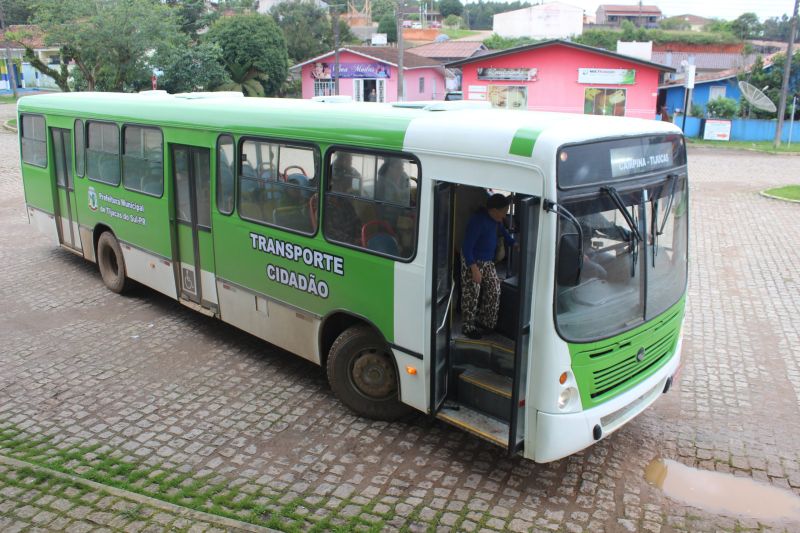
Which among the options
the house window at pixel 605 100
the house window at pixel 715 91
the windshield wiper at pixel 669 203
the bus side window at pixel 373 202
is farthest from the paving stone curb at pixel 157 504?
the house window at pixel 715 91

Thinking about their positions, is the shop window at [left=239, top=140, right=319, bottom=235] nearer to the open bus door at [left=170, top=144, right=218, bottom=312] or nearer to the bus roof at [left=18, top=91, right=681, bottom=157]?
the bus roof at [left=18, top=91, right=681, bottom=157]

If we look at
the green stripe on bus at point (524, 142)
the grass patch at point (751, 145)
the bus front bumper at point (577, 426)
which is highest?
the green stripe on bus at point (524, 142)

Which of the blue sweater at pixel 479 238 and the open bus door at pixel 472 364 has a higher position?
the blue sweater at pixel 479 238

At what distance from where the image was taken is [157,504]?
5.30 meters

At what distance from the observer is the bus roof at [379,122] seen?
16.7 ft

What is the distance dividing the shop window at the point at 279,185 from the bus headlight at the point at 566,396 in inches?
111

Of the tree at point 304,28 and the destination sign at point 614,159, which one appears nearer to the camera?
the destination sign at point 614,159

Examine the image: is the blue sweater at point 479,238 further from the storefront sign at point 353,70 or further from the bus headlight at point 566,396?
the storefront sign at point 353,70

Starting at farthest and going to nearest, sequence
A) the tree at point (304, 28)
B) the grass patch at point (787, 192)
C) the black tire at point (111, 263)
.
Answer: the tree at point (304, 28)
the grass patch at point (787, 192)
the black tire at point (111, 263)

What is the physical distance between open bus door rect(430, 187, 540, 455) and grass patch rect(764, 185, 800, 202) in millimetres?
15577

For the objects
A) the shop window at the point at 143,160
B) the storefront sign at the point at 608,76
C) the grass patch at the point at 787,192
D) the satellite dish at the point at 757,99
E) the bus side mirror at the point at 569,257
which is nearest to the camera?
the bus side mirror at the point at 569,257

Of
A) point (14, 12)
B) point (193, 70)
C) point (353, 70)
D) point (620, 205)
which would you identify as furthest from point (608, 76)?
point (14, 12)

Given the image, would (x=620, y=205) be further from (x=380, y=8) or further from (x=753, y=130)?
(x=380, y=8)

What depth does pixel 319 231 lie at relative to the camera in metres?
6.62
